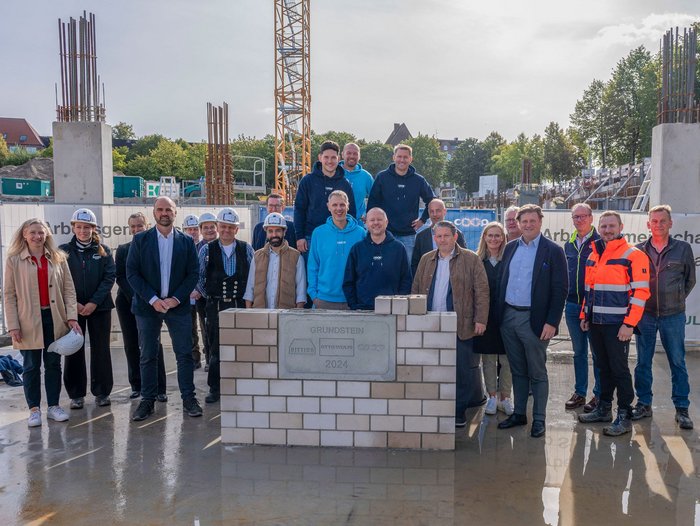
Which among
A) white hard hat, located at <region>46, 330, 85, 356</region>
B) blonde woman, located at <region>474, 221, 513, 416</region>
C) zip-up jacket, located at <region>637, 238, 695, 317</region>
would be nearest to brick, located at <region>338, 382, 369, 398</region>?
blonde woman, located at <region>474, 221, 513, 416</region>

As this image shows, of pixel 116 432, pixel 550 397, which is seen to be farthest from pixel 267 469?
pixel 550 397

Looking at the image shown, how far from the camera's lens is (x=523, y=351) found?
5.34 m

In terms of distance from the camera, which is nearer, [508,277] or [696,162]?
[508,277]

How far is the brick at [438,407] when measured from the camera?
4.77m

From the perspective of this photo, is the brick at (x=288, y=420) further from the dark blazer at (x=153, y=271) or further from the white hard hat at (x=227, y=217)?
the white hard hat at (x=227, y=217)

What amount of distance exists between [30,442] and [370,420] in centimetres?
278

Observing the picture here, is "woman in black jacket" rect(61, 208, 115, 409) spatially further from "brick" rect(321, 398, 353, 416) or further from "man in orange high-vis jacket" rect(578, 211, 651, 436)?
"man in orange high-vis jacket" rect(578, 211, 651, 436)

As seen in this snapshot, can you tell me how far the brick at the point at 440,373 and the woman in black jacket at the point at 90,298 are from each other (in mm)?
3244

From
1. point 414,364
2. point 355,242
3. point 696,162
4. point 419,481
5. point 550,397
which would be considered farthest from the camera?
point 696,162

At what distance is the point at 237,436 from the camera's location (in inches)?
195

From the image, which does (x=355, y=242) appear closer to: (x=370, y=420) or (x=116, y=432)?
(x=370, y=420)

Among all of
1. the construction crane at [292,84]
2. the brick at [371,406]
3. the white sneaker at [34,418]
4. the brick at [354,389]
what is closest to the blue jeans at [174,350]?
the white sneaker at [34,418]

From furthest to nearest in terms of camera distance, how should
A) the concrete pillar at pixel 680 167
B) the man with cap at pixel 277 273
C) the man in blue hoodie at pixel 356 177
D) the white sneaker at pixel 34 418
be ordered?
1. the concrete pillar at pixel 680 167
2. the man in blue hoodie at pixel 356 177
3. the man with cap at pixel 277 273
4. the white sneaker at pixel 34 418

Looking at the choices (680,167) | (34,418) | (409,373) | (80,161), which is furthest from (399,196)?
(80,161)
